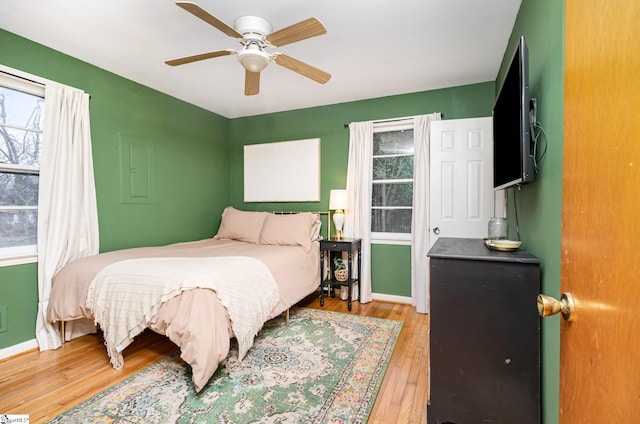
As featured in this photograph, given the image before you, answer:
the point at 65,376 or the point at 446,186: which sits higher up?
the point at 446,186

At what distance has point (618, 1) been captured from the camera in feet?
1.65

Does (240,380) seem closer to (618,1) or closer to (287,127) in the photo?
(618,1)

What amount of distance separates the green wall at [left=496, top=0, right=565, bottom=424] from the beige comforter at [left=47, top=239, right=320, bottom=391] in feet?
5.67

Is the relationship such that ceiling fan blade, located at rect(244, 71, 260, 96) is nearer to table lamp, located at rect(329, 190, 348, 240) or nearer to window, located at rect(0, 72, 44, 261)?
table lamp, located at rect(329, 190, 348, 240)

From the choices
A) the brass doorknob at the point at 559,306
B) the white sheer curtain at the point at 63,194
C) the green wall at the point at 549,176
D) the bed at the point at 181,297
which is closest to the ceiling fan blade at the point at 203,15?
the bed at the point at 181,297

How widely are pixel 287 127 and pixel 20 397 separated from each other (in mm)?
3709

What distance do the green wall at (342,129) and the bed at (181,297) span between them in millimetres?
1385

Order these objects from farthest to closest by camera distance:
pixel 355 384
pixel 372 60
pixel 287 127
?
pixel 287 127
pixel 372 60
pixel 355 384

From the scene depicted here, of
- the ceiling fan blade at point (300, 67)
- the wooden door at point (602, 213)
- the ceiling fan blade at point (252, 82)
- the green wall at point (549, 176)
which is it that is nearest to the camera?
the wooden door at point (602, 213)

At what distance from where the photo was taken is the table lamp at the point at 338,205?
371 cm

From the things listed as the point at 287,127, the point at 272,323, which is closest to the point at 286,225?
the point at 272,323

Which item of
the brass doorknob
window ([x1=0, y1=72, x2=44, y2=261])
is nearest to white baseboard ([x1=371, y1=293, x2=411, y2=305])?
the brass doorknob

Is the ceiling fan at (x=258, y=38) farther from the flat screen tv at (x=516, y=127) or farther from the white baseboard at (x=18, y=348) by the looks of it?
the white baseboard at (x=18, y=348)

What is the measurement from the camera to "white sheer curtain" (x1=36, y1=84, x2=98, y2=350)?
250 centimetres
